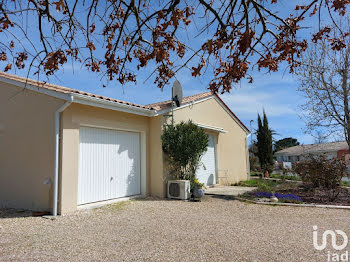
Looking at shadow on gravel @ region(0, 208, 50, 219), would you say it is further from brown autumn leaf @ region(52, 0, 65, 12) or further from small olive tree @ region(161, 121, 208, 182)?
brown autumn leaf @ region(52, 0, 65, 12)

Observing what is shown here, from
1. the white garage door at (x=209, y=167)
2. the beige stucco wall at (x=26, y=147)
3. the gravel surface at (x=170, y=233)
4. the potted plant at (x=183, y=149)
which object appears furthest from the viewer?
the white garage door at (x=209, y=167)

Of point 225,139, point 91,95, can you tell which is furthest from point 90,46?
point 225,139

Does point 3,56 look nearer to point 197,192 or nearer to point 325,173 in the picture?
point 197,192

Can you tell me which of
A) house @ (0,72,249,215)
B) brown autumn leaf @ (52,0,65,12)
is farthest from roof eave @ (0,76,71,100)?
brown autumn leaf @ (52,0,65,12)

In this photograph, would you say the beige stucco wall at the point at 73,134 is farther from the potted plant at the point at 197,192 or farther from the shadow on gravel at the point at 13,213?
the potted plant at the point at 197,192

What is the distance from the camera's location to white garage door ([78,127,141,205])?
795cm

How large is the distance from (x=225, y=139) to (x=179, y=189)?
20.3ft

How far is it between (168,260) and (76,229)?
106 inches

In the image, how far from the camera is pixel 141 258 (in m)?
4.04

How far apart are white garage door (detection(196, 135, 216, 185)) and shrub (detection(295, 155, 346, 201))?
14.1 ft

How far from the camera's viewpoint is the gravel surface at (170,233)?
418 cm

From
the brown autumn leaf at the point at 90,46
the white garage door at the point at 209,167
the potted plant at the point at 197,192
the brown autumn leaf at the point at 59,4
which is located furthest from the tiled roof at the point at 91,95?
the potted plant at the point at 197,192

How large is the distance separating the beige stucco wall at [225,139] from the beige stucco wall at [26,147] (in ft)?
18.9

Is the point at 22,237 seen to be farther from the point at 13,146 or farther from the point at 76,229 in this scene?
the point at 13,146
